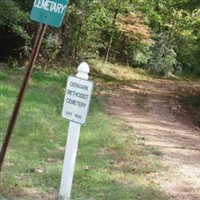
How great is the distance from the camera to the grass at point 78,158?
5793 millimetres

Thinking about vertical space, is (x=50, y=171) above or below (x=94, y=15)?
below

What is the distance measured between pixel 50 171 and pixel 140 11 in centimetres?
1975

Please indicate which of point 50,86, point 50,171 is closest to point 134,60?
point 50,86

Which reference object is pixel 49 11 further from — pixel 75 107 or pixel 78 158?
pixel 78 158

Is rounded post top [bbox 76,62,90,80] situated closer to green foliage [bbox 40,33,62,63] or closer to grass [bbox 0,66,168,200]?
grass [bbox 0,66,168,200]

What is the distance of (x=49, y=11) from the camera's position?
16.2 ft

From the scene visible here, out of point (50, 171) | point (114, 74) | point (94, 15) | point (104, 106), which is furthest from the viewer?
point (114, 74)

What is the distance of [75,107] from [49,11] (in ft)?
3.52

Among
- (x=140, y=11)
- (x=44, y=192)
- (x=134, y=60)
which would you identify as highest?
(x=140, y=11)

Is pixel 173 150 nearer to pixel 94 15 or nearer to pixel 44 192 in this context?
pixel 44 192

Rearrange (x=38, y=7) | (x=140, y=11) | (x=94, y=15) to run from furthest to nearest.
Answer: (x=140, y=11) → (x=94, y=15) → (x=38, y=7)

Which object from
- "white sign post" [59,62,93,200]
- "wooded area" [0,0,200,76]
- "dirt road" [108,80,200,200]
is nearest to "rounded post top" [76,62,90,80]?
"white sign post" [59,62,93,200]

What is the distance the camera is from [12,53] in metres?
17.6

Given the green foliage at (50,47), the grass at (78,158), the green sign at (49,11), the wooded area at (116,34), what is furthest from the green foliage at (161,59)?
the green sign at (49,11)
